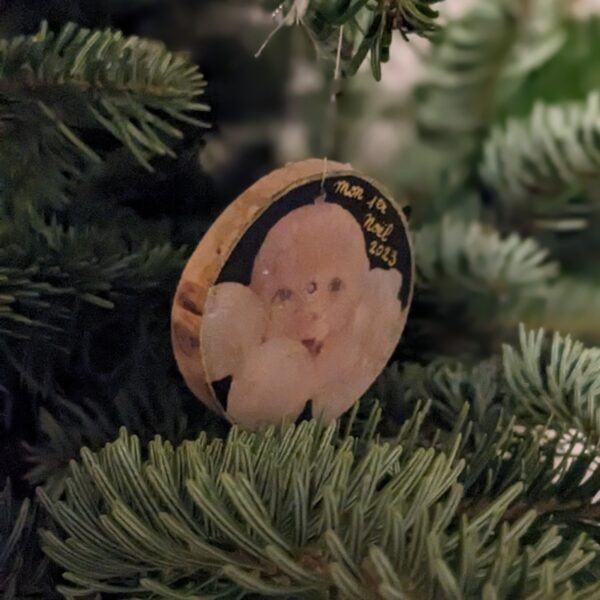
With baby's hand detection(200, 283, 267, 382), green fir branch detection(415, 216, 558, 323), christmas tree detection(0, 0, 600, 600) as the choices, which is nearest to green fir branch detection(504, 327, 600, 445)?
christmas tree detection(0, 0, 600, 600)

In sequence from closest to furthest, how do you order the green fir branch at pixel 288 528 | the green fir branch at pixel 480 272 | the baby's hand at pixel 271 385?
1. the green fir branch at pixel 288 528
2. the baby's hand at pixel 271 385
3. the green fir branch at pixel 480 272

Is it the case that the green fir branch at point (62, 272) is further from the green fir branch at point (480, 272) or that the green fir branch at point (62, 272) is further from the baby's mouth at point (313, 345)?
the green fir branch at point (480, 272)

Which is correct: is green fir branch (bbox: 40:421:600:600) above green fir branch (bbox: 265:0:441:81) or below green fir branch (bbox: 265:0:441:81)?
below

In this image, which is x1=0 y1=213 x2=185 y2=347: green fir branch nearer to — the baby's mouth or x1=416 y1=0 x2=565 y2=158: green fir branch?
the baby's mouth

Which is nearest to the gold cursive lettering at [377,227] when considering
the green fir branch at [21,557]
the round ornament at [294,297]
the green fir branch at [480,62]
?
the round ornament at [294,297]

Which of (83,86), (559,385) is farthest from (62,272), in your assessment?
(559,385)

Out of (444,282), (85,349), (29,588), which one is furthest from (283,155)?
(29,588)

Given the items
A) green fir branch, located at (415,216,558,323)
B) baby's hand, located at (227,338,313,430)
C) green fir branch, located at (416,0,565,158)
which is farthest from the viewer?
green fir branch, located at (416,0,565,158)

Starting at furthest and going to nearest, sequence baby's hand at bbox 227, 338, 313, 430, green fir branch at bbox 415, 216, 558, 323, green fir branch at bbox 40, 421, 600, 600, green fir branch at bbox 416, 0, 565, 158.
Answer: green fir branch at bbox 416, 0, 565, 158 < green fir branch at bbox 415, 216, 558, 323 < baby's hand at bbox 227, 338, 313, 430 < green fir branch at bbox 40, 421, 600, 600

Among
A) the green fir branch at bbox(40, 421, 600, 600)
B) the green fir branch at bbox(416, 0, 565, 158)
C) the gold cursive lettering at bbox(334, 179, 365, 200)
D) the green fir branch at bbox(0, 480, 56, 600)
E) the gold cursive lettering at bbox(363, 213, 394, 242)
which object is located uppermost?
the green fir branch at bbox(416, 0, 565, 158)
